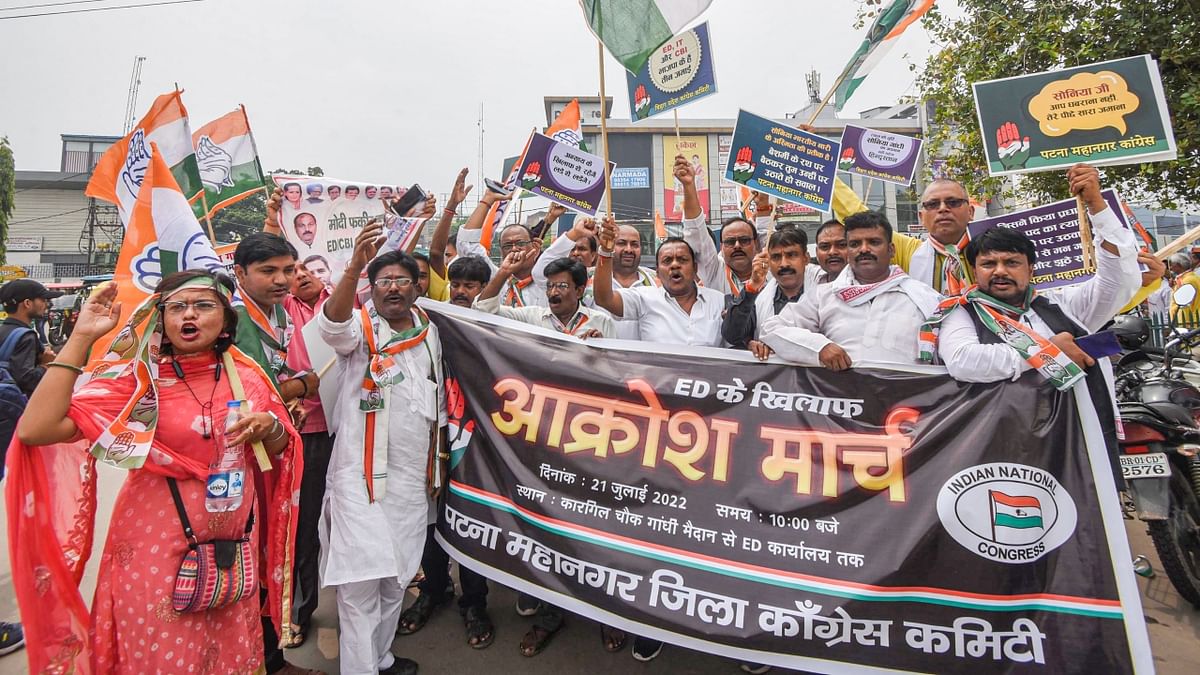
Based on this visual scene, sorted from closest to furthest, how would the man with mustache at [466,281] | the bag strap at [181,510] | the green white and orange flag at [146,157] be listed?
the bag strap at [181,510], the green white and orange flag at [146,157], the man with mustache at [466,281]

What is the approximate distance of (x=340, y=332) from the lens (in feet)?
9.36

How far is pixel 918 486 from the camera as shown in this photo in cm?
258

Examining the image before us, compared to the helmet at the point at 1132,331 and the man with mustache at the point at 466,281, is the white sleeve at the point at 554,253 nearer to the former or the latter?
the man with mustache at the point at 466,281

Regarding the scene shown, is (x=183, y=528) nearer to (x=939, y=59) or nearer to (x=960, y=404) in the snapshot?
(x=960, y=404)

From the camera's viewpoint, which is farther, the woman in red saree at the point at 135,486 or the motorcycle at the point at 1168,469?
the motorcycle at the point at 1168,469

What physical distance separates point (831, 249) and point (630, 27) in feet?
6.60

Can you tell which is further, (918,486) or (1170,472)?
(1170,472)

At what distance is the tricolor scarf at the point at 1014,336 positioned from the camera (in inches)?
98.0

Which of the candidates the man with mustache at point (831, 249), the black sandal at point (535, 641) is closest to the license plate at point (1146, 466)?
the man with mustache at point (831, 249)

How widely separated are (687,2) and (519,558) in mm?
3550

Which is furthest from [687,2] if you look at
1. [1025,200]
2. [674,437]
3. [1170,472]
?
[1025,200]

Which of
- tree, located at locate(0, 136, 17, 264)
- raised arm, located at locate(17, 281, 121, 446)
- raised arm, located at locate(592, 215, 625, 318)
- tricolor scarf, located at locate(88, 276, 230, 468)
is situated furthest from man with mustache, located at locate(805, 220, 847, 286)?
tree, located at locate(0, 136, 17, 264)

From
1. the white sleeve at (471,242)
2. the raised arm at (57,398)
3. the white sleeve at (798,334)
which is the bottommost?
the raised arm at (57,398)

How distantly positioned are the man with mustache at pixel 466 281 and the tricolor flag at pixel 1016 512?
3.20 metres
